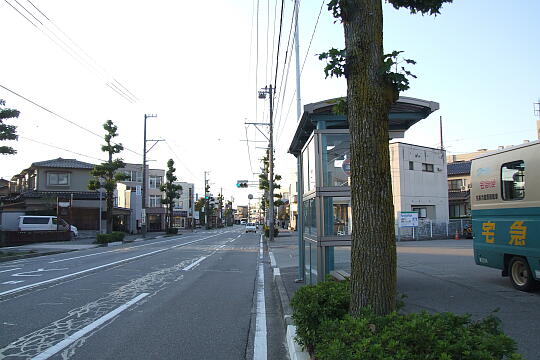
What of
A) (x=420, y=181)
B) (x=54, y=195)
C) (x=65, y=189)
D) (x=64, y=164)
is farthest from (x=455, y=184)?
(x=64, y=164)

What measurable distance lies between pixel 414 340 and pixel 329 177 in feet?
16.1

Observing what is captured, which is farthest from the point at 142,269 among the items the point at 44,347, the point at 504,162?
the point at 504,162

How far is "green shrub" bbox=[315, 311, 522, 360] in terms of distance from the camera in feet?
9.75

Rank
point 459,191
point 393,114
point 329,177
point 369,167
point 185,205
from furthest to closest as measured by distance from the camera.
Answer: point 185,205
point 459,191
point 393,114
point 329,177
point 369,167

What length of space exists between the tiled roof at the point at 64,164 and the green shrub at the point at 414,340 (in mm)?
47180

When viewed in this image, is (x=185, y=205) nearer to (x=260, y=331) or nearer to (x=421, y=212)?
(x=421, y=212)

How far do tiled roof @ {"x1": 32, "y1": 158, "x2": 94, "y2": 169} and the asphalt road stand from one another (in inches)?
1375

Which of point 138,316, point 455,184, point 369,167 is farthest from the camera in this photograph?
point 455,184

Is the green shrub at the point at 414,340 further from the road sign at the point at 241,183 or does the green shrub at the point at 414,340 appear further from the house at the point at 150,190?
the house at the point at 150,190

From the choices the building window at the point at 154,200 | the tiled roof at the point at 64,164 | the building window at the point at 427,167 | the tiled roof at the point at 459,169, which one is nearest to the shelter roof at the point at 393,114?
the building window at the point at 427,167

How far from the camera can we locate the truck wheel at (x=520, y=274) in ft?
27.0

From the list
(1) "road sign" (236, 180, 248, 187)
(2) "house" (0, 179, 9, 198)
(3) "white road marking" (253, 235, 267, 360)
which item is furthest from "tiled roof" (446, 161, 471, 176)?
(2) "house" (0, 179, 9, 198)

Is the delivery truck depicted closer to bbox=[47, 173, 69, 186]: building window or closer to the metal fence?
the metal fence

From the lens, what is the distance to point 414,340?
123 inches
